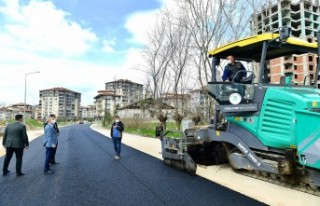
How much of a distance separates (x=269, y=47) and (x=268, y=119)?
1.55 metres

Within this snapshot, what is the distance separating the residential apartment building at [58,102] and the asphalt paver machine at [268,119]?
460 ft

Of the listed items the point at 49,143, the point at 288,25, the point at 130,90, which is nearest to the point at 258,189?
the point at 288,25

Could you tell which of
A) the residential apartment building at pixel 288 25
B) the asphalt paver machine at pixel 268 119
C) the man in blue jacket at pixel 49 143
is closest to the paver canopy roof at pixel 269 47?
the asphalt paver machine at pixel 268 119

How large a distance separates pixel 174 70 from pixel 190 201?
16.8 metres

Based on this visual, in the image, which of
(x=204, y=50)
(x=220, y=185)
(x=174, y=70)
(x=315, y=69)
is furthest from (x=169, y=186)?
(x=174, y=70)

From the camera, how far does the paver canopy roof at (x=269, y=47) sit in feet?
22.3

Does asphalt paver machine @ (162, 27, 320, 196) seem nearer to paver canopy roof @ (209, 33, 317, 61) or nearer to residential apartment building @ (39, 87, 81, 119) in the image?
paver canopy roof @ (209, 33, 317, 61)

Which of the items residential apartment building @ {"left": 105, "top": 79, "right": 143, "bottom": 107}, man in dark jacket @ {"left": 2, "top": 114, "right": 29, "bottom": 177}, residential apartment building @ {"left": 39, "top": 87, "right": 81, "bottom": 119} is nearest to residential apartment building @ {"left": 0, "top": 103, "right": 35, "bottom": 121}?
residential apartment building @ {"left": 39, "top": 87, "right": 81, "bottom": 119}

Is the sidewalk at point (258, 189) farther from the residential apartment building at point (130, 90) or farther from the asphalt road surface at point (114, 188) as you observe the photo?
the residential apartment building at point (130, 90)

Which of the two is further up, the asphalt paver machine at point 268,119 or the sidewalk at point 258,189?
the asphalt paver machine at point 268,119

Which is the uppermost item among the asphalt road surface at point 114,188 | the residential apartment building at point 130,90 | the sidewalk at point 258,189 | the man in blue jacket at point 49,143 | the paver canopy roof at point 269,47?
the residential apartment building at point 130,90

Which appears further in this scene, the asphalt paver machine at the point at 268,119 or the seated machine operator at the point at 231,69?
the seated machine operator at the point at 231,69

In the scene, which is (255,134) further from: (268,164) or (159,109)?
(159,109)

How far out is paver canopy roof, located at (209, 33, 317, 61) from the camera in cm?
679
